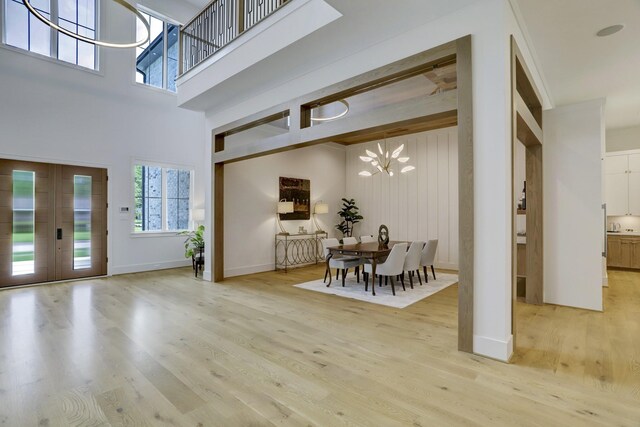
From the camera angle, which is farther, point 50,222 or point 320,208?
point 320,208

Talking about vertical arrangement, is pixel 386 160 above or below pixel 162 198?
above

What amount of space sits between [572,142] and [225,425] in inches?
202

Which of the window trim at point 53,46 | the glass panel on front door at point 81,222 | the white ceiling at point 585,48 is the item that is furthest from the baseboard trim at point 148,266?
the white ceiling at point 585,48

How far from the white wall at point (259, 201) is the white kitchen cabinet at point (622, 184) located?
6668mm

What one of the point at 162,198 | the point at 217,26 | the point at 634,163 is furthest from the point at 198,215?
the point at 634,163

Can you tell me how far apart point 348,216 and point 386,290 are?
4.04 metres

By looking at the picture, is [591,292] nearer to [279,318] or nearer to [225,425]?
[279,318]

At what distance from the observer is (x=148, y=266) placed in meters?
7.05

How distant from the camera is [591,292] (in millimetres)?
4148

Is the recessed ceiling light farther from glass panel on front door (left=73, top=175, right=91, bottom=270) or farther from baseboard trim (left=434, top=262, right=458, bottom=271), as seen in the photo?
glass panel on front door (left=73, top=175, right=91, bottom=270)

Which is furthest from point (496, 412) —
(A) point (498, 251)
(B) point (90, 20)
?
(B) point (90, 20)

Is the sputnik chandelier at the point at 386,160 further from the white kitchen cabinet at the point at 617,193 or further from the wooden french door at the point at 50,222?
the wooden french door at the point at 50,222

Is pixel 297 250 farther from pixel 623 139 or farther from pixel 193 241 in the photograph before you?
pixel 623 139

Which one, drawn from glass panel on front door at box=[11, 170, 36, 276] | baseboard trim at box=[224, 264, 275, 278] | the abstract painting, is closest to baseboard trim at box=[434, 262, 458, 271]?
the abstract painting
